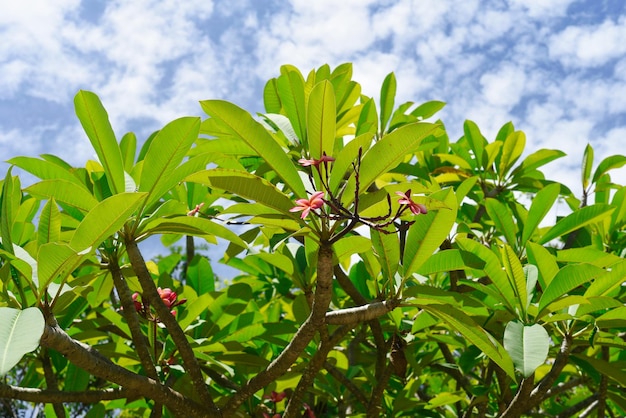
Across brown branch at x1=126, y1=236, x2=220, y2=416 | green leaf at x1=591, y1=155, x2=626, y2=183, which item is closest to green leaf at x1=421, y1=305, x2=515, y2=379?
brown branch at x1=126, y1=236, x2=220, y2=416

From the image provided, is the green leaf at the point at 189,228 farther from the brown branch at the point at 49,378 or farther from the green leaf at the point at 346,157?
the brown branch at the point at 49,378

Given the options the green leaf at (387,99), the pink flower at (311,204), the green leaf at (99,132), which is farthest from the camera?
the green leaf at (387,99)

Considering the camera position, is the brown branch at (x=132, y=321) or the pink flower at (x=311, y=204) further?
the brown branch at (x=132, y=321)

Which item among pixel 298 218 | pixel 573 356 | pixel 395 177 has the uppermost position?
pixel 395 177

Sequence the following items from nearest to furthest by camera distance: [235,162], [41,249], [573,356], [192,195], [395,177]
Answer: [41,249] < [235,162] < [573,356] < [192,195] < [395,177]

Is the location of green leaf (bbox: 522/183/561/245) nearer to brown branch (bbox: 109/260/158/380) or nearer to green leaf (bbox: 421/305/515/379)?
green leaf (bbox: 421/305/515/379)

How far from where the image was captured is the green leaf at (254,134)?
4.11 ft

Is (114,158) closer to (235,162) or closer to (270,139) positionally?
(235,162)

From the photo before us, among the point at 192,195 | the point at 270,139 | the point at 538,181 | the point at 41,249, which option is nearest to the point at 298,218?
the point at 270,139

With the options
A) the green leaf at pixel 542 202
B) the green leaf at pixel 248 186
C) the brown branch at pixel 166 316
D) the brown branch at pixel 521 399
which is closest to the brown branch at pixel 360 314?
the green leaf at pixel 248 186

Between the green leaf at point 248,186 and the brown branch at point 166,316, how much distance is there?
33 centimetres

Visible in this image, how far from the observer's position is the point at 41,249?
1.19m

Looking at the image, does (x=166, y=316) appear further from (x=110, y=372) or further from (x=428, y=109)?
(x=428, y=109)

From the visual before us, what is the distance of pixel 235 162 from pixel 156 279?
3.45 ft
